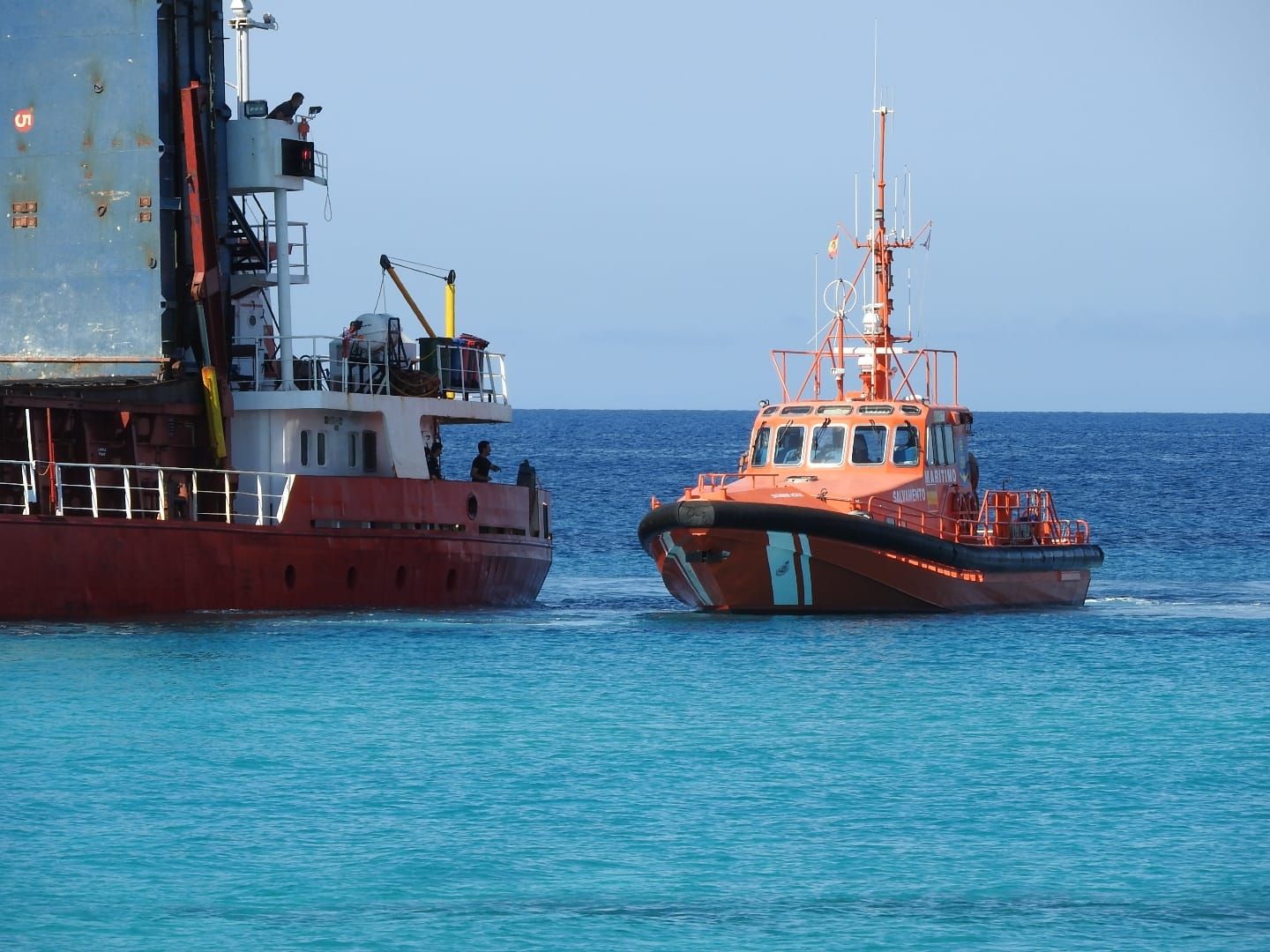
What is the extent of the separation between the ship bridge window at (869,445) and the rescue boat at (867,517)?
0.02 metres

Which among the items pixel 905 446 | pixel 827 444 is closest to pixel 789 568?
pixel 827 444

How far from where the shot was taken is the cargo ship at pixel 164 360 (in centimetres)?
2783

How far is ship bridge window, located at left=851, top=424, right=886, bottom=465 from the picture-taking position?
31.1 meters

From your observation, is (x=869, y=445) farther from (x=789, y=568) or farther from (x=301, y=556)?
(x=301, y=556)

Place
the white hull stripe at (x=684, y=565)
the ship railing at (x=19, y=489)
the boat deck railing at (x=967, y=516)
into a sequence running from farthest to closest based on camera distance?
the boat deck railing at (x=967, y=516) < the white hull stripe at (x=684, y=565) < the ship railing at (x=19, y=489)

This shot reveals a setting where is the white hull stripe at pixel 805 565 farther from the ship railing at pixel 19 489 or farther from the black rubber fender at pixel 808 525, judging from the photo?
the ship railing at pixel 19 489

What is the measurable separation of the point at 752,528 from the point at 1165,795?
10401 mm

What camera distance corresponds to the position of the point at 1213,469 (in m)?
101

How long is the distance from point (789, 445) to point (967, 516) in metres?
2.99

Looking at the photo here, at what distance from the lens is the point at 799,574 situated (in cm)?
2953

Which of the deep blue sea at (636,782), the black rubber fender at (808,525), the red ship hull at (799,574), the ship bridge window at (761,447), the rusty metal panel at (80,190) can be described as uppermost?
the rusty metal panel at (80,190)

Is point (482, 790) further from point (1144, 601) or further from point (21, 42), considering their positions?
point (1144, 601)

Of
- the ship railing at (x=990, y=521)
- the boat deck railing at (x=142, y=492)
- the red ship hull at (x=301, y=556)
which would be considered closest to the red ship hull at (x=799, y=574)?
the ship railing at (x=990, y=521)

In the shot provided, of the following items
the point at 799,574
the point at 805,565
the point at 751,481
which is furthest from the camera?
the point at 751,481
